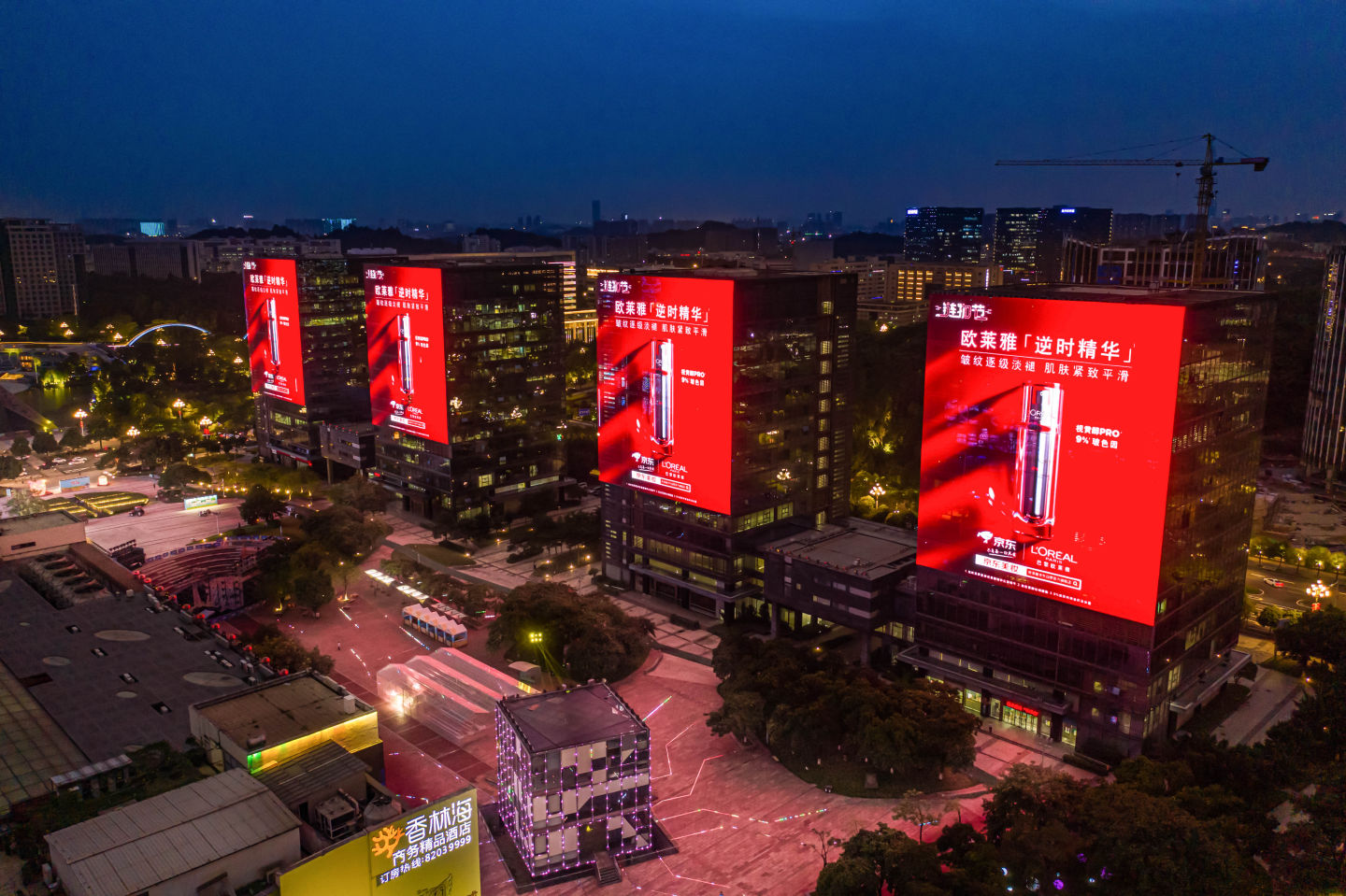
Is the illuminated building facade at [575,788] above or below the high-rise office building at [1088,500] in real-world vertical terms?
below

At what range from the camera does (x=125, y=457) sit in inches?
3981

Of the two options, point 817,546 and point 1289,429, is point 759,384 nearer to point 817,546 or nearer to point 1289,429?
point 817,546

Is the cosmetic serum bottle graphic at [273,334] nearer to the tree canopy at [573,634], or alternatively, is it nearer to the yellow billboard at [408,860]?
the tree canopy at [573,634]

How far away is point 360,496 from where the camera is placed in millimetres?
82500

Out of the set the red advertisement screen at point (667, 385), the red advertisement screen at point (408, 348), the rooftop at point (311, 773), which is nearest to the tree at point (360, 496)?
the red advertisement screen at point (408, 348)

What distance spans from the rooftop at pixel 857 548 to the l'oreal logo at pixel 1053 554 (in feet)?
33.4

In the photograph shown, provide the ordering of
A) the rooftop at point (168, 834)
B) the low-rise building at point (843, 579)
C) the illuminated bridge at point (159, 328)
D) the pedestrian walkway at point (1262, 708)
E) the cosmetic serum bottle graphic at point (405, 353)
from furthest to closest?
the illuminated bridge at point (159, 328) < the cosmetic serum bottle graphic at point (405, 353) < the low-rise building at point (843, 579) < the pedestrian walkway at point (1262, 708) < the rooftop at point (168, 834)

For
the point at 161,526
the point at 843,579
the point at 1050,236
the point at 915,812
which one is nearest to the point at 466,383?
the point at 161,526

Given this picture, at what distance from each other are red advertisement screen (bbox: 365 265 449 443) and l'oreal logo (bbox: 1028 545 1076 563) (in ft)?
165

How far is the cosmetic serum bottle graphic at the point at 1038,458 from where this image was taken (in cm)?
4412

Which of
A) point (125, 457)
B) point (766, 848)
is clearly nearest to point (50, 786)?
point (766, 848)

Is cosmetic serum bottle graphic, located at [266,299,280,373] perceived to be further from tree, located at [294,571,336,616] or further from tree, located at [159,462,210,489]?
tree, located at [294,571,336,616]

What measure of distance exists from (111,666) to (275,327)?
202ft

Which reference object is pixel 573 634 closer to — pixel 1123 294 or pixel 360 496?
pixel 1123 294
